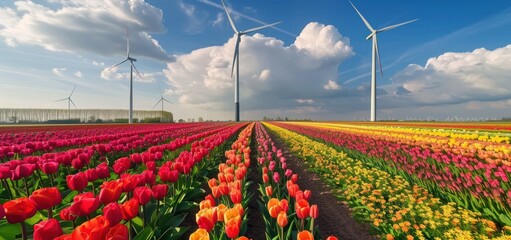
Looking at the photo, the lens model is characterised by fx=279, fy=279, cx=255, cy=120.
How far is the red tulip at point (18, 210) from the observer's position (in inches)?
94.7

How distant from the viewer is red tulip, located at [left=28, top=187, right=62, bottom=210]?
2.63m

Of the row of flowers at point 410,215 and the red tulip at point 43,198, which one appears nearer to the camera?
the red tulip at point 43,198

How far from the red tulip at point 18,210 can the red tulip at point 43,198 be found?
11cm

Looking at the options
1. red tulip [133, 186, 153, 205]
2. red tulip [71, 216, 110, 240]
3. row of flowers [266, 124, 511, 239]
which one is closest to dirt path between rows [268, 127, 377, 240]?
row of flowers [266, 124, 511, 239]

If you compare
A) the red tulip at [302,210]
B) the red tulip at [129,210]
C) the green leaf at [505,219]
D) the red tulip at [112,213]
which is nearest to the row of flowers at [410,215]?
the green leaf at [505,219]

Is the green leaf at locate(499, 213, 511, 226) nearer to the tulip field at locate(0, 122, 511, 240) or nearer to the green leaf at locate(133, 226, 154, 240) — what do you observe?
the tulip field at locate(0, 122, 511, 240)

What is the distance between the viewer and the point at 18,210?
8.02 feet

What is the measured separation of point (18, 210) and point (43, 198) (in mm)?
226

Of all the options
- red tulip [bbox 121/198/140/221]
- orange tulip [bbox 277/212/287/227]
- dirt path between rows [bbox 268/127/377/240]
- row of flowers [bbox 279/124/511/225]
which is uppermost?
red tulip [bbox 121/198/140/221]

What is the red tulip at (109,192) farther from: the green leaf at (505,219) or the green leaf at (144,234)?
the green leaf at (505,219)

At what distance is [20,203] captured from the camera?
2.47 metres

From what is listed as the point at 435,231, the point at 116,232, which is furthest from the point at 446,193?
the point at 116,232

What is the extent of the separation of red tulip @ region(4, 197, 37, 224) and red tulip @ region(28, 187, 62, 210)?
0.11 m

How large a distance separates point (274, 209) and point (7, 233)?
291cm
